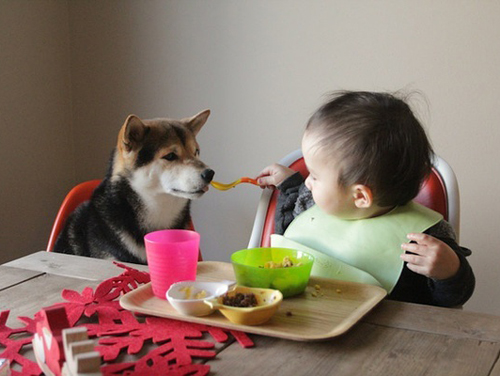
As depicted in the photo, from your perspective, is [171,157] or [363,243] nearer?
[363,243]

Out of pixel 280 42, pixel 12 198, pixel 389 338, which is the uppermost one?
pixel 280 42

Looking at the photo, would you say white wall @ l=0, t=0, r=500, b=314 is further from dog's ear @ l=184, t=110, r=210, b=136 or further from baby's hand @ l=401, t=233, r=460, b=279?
baby's hand @ l=401, t=233, r=460, b=279

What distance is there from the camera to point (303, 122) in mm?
2191

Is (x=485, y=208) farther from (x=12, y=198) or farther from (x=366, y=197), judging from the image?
(x=12, y=198)

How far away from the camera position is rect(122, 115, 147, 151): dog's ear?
5.31 feet

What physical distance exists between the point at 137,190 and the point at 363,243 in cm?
76

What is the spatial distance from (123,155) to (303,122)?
762 mm

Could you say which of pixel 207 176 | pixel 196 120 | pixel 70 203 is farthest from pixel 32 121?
pixel 207 176

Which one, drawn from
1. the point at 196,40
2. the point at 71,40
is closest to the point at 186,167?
the point at 196,40

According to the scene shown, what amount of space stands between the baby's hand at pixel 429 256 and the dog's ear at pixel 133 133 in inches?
34.1

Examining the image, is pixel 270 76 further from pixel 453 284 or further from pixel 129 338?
pixel 129 338

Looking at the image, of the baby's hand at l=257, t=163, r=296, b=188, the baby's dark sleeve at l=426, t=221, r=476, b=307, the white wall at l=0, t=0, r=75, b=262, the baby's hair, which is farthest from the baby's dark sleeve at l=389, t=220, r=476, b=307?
the white wall at l=0, t=0, r=75, b=262

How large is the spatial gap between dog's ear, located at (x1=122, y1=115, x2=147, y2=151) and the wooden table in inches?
26.9

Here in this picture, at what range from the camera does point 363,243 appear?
119 centimetres
